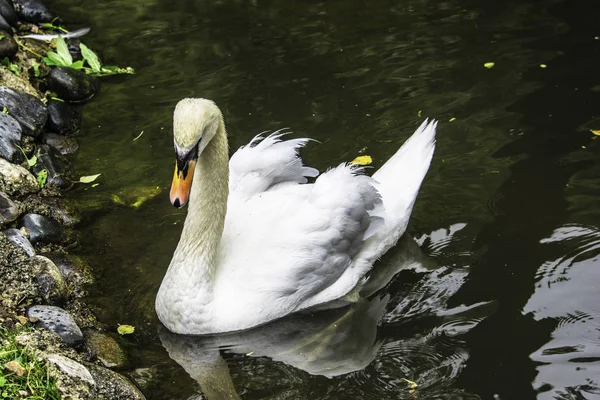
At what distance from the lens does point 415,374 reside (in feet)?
16.5

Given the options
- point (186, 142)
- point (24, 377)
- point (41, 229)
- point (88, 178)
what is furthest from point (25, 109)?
point (24, 377)

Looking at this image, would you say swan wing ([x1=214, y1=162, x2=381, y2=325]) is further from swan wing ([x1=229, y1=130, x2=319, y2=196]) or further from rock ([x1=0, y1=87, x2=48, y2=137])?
rock ([x1=0, y1=87, x2=48, y2=137])

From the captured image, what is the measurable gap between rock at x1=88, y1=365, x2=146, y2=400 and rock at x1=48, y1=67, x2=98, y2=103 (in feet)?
14.0

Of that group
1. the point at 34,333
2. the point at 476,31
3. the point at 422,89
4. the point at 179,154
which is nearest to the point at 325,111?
the point at 422,89

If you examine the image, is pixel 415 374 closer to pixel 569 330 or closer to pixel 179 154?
pixel 569 330

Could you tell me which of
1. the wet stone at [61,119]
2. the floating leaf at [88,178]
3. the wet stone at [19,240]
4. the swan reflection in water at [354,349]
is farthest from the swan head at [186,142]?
the wet stone at [61,119]

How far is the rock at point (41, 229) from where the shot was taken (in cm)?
619

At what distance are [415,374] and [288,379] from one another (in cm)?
75

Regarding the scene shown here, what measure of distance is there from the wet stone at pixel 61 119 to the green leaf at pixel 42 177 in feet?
3.32

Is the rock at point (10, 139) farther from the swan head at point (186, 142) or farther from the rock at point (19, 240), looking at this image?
the swan head at point (186, 142)

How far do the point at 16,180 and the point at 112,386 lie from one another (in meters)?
2.45

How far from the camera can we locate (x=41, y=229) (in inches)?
246

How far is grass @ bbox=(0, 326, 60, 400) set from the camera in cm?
418

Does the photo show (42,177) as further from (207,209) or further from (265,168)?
(207,209)
